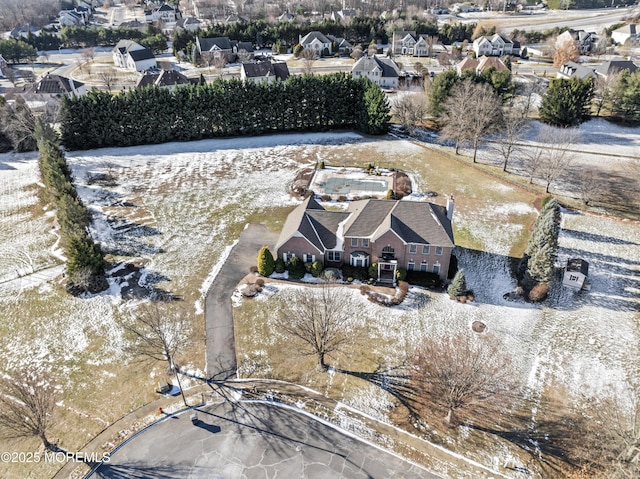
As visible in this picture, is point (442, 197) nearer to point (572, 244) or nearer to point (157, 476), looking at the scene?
point (572, 244)

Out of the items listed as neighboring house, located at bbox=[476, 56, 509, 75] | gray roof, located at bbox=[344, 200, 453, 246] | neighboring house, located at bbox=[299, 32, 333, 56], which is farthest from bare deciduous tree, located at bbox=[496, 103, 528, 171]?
neighboring house, located at bbox=[299, 32, 333, 56]

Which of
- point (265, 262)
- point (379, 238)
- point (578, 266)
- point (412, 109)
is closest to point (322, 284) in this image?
point (265, 262)

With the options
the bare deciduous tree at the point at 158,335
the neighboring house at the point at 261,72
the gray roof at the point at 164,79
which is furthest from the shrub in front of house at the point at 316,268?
the neighboring house at the point at 261,72

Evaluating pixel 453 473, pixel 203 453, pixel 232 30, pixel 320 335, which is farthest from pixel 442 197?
pixel 232 30

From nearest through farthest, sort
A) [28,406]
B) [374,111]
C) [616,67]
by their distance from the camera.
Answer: [28,406] → [374,111] → [616,67]

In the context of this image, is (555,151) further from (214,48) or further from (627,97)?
(214,48)

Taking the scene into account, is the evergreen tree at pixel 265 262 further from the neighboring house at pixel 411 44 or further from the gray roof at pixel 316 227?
the neighboring house at pixel 411 44
